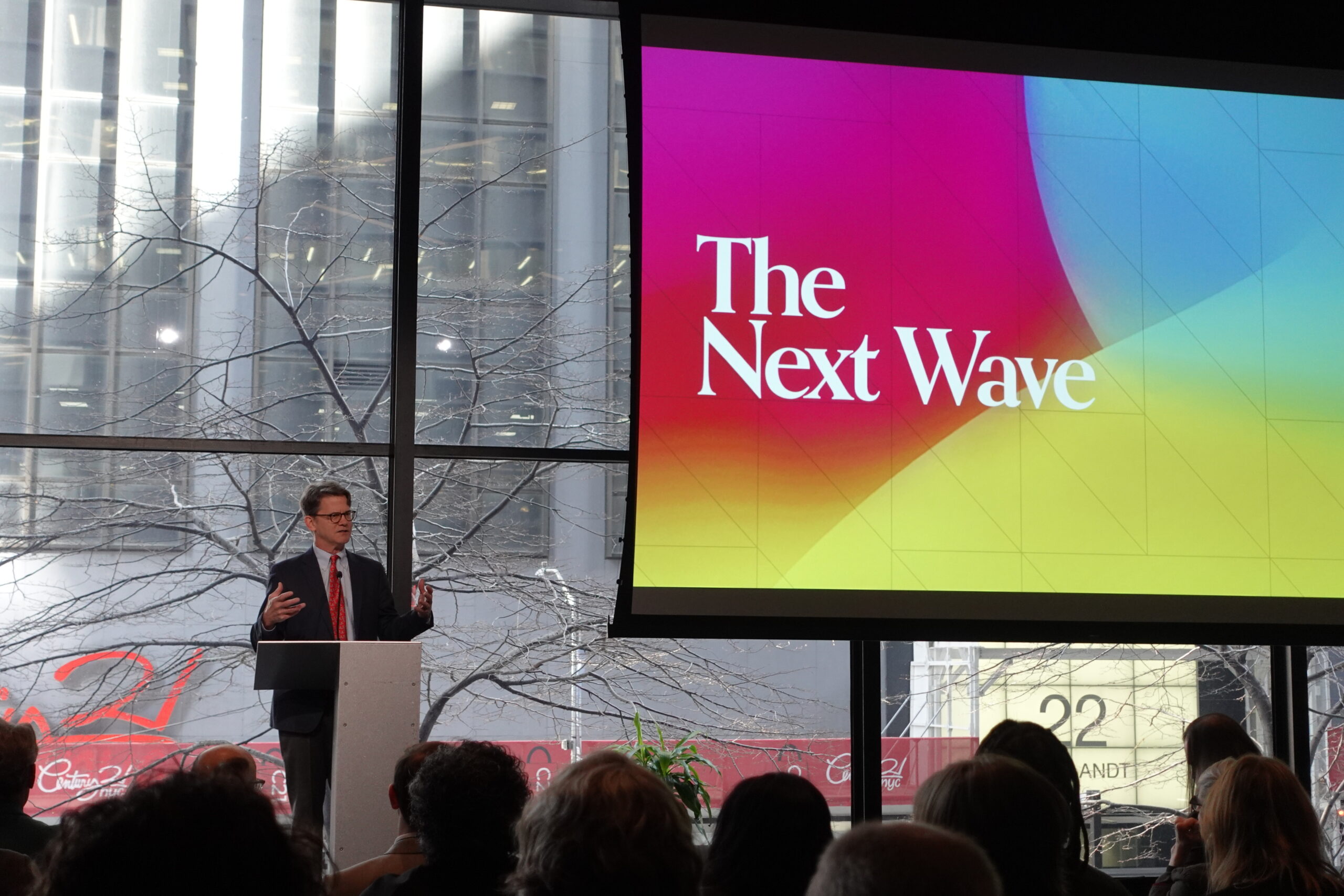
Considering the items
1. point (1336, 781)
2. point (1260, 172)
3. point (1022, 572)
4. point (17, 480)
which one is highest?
point (1260, 172)

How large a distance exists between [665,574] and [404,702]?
4.09 ft

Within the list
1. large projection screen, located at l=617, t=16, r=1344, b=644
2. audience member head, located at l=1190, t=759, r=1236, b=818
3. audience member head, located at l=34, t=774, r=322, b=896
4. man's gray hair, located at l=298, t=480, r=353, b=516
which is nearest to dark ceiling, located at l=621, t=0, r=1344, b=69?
large projection screen, located at l=617, t=16, r=1344, b=644

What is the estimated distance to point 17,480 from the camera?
194 inches

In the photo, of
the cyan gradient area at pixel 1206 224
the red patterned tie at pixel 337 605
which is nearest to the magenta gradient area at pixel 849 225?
the cyan gradient area at pixel 1206 224

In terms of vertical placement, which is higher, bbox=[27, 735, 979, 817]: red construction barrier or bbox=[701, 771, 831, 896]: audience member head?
bbox=[701, 771, 831, 896]: audience member head

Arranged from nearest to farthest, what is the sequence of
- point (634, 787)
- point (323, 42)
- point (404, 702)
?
point (634, 787)
point (404, 702)
point (323, 42)

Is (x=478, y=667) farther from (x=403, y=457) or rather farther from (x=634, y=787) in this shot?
(x=634, y=787)

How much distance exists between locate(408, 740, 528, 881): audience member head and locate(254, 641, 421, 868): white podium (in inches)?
55.8

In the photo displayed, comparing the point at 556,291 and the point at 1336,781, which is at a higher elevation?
the point at 556,291

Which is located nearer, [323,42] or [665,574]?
[665,574]

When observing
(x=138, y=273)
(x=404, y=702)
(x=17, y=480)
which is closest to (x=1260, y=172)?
(x=404, y=702)

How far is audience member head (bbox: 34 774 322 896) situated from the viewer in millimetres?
943

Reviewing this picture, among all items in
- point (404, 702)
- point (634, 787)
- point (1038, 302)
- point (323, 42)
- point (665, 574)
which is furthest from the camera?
point (323, 42)

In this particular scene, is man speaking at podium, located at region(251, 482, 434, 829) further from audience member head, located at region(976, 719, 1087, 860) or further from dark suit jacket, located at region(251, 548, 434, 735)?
audience member head, located at region(976, 719, 1087, 860)
